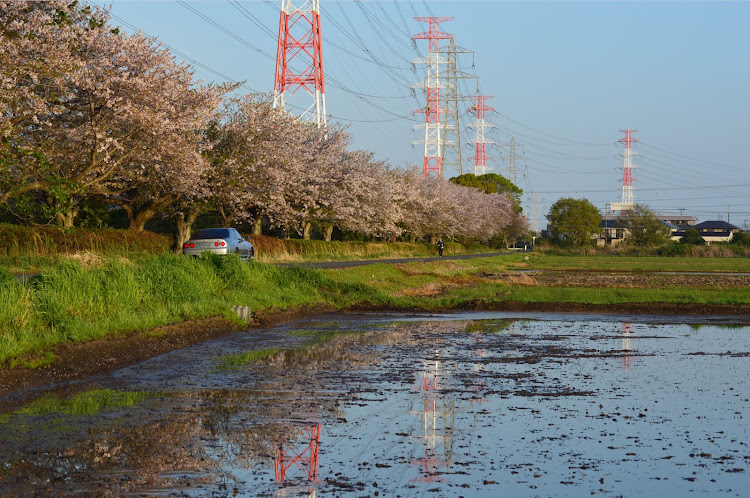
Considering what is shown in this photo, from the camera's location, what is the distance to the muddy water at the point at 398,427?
726 centimetres

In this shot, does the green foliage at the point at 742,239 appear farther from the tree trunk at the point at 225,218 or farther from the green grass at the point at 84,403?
the green grass at the point at 84,403

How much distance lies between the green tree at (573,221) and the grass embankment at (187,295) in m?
134

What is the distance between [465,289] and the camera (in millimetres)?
35781

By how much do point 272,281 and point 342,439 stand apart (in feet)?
62.5

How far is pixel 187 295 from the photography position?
2067 centimetres

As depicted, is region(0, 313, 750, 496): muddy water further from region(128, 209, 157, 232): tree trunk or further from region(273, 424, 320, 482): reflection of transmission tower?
region(128, 209, 157, 232): tree trunk

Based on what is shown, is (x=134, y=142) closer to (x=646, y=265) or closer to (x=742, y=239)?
(x=646, y=265)

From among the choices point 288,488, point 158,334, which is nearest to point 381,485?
point 288,488

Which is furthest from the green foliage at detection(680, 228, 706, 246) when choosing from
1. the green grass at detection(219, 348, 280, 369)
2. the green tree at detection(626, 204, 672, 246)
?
the green grass at detection(219, 348, 280, 369)

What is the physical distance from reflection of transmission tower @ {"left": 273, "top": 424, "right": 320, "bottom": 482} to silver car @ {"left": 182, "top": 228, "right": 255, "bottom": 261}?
28213 millimetres

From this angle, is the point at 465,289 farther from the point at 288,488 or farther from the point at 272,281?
the point at 288,488

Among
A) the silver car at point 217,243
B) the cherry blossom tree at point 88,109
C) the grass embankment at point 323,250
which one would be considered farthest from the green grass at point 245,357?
the grass embankment at point 323,250

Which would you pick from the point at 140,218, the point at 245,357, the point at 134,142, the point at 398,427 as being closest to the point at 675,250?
the point at 140,218

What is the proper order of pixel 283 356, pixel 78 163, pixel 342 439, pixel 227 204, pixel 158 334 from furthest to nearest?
pixel 227 204 < pixel 78 163 < pixel 158 334 < pixel 283 356 < pixel 342 439
